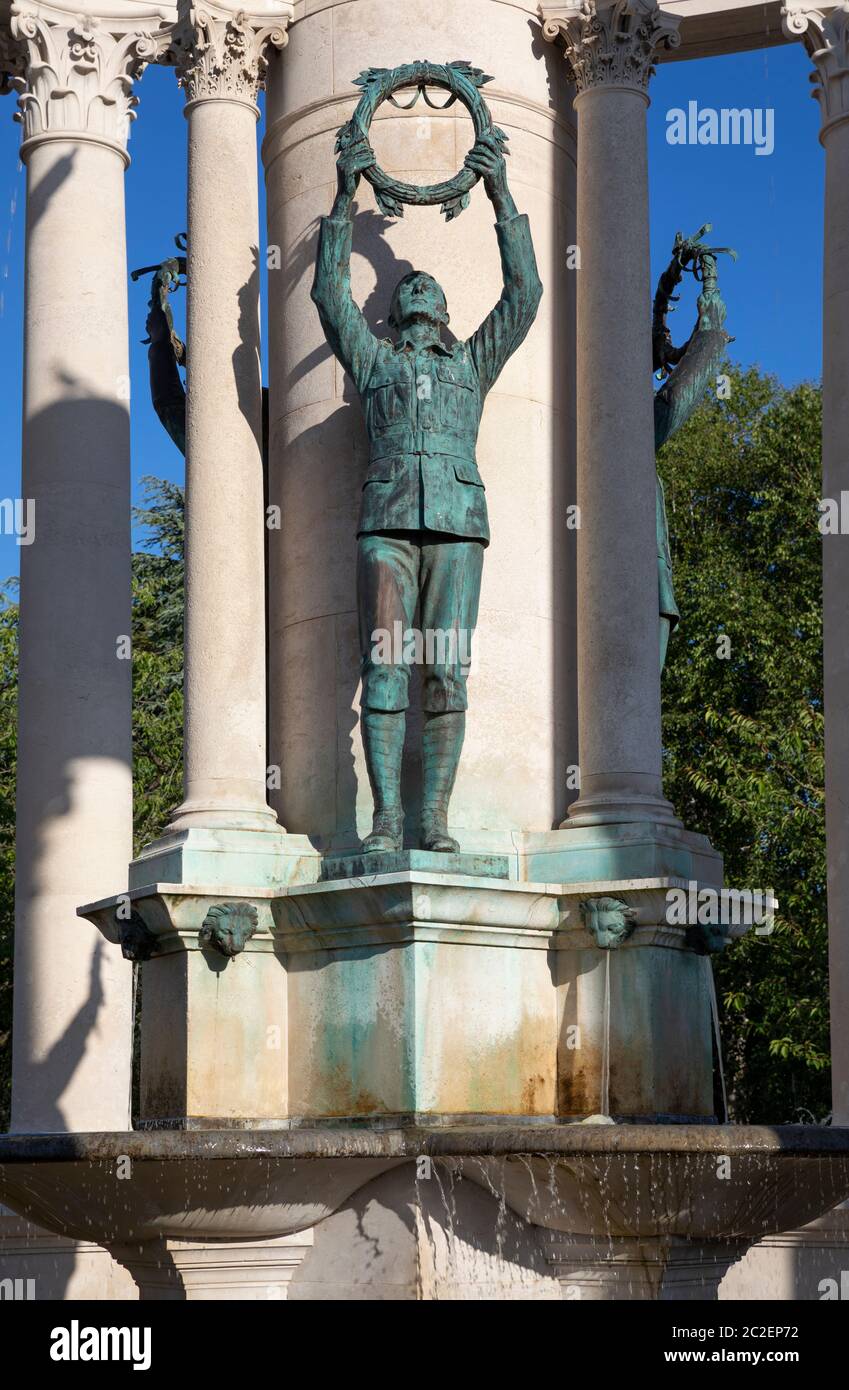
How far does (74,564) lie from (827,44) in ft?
49.8

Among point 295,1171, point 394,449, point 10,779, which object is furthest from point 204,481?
point 10,779

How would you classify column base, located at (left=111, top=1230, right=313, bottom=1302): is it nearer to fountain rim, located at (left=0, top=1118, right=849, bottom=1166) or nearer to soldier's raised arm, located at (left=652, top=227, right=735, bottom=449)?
fountain rim, located at (left=0, top=1118, right=849, bottom=1166)

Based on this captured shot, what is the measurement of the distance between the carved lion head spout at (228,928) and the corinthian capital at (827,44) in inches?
716

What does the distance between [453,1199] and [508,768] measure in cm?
635

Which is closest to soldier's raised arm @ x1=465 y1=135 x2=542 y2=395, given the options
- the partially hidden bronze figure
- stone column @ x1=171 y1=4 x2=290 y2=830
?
the partially hidden bronze figure

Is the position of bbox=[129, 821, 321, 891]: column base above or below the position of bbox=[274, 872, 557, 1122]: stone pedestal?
above

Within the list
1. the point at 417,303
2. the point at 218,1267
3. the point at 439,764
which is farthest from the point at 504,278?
the point at 218,1267

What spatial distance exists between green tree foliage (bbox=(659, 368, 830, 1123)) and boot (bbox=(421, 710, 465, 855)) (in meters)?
37.3

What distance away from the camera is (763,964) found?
68.3 m

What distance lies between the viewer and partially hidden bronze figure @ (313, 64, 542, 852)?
28344 mm

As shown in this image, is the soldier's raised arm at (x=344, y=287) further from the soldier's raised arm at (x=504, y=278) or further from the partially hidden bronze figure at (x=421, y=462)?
the soldier's raised arm at (x=504, y=278)

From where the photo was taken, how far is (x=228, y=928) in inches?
1112

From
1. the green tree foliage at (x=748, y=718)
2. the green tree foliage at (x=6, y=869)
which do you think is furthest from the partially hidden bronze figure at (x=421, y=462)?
the green tree foliage at (x=6, y=869)

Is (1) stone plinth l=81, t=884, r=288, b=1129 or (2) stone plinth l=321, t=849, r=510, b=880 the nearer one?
(2) stone plinth l=321, t=849, r=510, b=880
